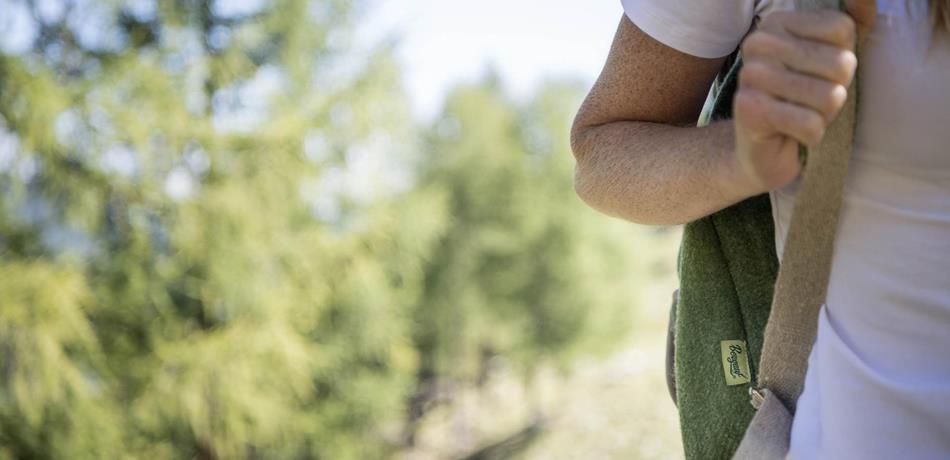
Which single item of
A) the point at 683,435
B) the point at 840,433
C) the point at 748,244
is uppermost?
the point at 748,244

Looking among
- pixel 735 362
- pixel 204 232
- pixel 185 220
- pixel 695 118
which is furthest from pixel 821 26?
pixel 204 232

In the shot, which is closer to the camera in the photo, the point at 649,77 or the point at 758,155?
the point at 758,155

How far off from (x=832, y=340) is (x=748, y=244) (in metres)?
0.20

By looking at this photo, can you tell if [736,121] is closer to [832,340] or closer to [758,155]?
[758,155]

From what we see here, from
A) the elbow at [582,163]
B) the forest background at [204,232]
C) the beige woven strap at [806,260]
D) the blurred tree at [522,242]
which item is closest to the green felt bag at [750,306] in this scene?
the beige woven strap at [806,260]

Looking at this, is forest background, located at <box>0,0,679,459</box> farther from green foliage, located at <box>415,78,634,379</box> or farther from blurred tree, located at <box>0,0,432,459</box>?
green foliage, located at <box>415,78,634,379</box>

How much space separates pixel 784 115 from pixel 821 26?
9 centimetres

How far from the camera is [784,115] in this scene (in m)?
0.67

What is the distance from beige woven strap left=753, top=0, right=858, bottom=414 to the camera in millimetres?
748

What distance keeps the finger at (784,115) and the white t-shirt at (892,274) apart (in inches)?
4.6

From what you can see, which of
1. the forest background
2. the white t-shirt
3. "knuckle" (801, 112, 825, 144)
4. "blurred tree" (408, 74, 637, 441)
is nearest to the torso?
the white t-shirt

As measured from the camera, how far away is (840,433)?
73 centimetres

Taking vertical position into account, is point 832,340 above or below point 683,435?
above

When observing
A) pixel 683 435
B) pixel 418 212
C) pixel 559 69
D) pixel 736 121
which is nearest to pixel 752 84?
pixel 736 121
